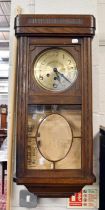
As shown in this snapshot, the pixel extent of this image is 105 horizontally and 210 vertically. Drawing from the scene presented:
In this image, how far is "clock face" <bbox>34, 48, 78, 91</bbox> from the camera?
146 centimetres

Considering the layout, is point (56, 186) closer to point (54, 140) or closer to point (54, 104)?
point (54, 140)

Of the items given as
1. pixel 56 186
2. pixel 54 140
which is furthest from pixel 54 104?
pixel 56 186

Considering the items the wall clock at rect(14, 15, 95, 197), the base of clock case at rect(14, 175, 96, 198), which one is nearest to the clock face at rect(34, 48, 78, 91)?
the wall clock at rect(14, 15, 95, 197)

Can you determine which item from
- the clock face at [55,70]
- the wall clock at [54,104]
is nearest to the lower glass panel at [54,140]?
the wall clock at [54,104]

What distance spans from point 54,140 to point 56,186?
0.65 ft

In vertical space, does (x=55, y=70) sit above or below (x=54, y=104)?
above

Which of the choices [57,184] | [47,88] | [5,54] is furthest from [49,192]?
[5,54]

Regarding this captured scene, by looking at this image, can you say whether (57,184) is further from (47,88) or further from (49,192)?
(47,88)

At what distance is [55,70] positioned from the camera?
4.88 ft

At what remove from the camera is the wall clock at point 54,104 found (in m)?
1.41

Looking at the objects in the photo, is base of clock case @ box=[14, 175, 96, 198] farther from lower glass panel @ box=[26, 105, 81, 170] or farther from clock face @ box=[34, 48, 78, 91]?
clock face @ box=[34, 48, 78, 91]

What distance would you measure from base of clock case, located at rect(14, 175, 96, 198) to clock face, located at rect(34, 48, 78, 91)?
1.34 ft

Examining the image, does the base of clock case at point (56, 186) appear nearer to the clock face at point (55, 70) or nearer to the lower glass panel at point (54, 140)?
the lower glass panel at point (54, 140)

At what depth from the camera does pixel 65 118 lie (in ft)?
4.77
